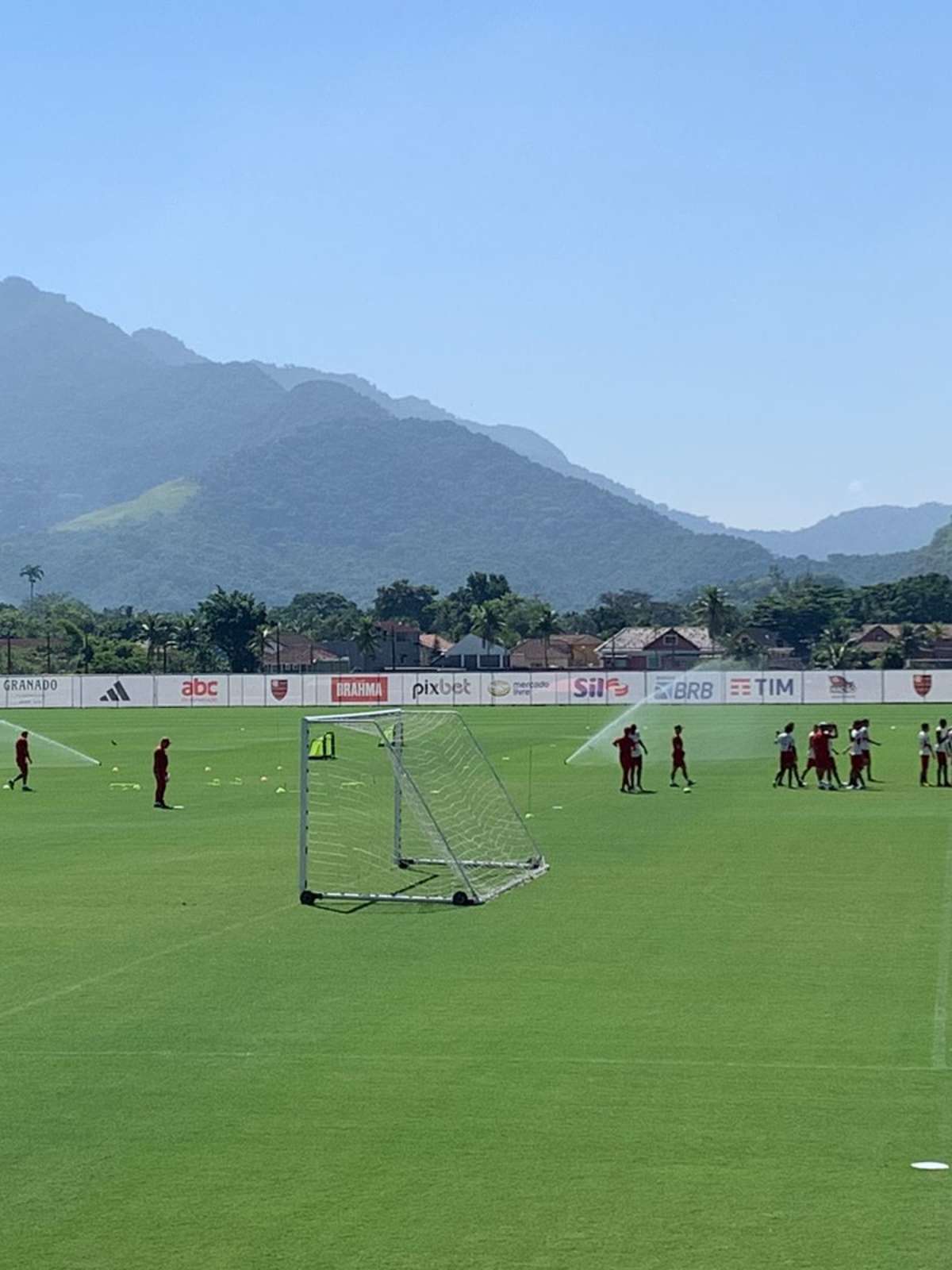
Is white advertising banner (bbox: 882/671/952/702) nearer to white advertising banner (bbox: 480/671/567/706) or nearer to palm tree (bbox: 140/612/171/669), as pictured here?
white advertising banner (bbox: 480/671/567/706)

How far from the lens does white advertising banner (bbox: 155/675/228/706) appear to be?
95.0 meters

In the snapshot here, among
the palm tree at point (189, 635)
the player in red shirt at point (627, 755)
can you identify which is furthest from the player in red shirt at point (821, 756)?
the palm tree at point (189, 635)

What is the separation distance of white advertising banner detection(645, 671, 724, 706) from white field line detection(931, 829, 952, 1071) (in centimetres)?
5814

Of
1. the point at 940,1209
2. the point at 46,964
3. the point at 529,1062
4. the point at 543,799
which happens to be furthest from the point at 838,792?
the point at 940,1209

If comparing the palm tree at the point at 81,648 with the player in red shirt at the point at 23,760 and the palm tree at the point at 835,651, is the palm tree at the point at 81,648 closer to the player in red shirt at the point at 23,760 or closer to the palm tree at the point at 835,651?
the palm tree at the point at 835,651

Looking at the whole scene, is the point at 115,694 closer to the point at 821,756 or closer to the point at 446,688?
the point at 446,688

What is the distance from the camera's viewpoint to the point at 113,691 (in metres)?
94.9

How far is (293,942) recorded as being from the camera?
63.6 ft

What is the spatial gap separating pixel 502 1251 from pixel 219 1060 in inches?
190

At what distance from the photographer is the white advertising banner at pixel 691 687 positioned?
82312 mm

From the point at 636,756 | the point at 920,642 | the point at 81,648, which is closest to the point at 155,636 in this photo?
the point at 81,648

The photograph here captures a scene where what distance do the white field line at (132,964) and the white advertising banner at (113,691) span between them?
7414 cm

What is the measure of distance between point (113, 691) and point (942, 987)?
8152 centimetres

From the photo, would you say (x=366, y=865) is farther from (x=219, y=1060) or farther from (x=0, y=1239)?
(x=0, y=1239)
